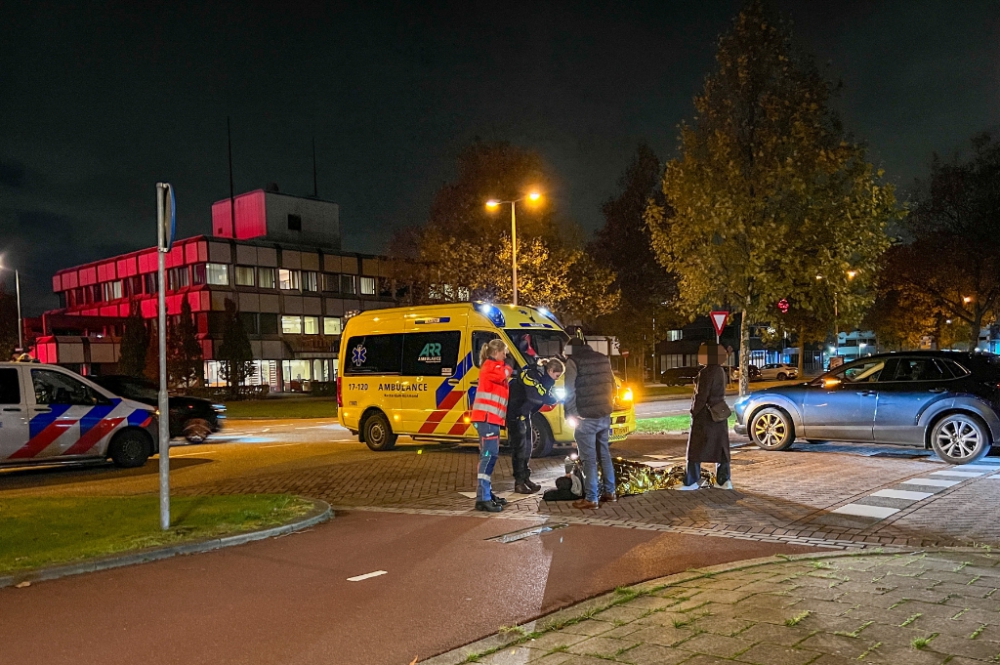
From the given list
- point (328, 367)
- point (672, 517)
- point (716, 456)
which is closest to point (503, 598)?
point (672, 517)

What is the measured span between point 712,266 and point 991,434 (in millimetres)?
6822

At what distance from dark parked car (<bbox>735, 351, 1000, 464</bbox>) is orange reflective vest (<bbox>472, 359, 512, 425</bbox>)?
6542 millimetres

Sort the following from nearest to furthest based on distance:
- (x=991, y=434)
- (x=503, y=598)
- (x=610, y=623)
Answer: (x=610, y=623)
(x=503, y=598)
(x=991, y=434)

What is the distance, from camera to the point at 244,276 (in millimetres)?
56219

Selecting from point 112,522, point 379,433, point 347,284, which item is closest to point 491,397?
point 112,522

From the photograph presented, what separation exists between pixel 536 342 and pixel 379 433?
3690 mm

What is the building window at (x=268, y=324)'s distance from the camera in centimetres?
5716

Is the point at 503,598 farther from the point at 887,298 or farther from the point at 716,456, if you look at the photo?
the point at 887,298

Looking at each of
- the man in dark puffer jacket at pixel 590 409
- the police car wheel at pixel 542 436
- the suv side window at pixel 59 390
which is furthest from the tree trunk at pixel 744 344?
the suv side window at pixel 59 390

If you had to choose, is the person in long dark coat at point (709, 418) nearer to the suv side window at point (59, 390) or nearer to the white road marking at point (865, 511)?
the white road marking at point (865, 511)

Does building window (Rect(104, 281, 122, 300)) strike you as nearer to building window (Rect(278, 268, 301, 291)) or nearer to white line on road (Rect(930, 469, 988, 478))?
building window (Rect(278, 268, 301, 291))

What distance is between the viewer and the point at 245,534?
24.4ft

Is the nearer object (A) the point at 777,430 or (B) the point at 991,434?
(B) the point at 991,434

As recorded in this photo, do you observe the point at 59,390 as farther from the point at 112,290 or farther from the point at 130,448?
the point at 112,290
